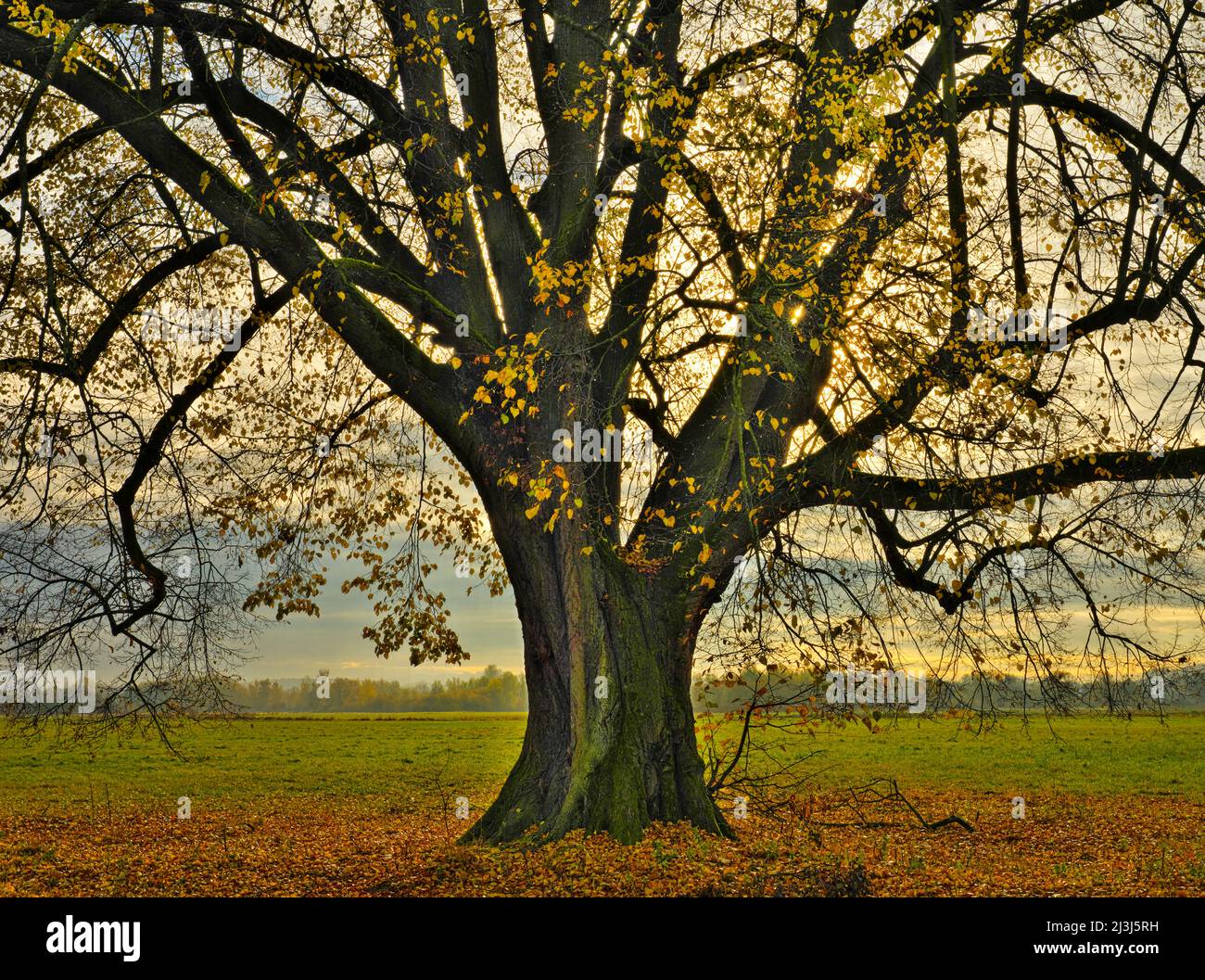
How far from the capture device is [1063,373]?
10547mm

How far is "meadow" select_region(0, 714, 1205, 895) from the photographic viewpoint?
865cm

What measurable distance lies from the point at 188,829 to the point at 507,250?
8454 mm

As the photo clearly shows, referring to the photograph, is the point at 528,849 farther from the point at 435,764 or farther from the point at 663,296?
the point at 435,764

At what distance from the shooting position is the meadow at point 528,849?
865cm

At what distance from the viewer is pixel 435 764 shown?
2409cm

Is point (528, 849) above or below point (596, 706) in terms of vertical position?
below

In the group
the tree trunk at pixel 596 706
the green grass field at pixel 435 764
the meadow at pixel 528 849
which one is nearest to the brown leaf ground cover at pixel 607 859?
the meadow at pixel 528 849

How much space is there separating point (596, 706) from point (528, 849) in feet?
4.58

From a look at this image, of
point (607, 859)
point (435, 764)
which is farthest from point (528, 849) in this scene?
point (435, 764)

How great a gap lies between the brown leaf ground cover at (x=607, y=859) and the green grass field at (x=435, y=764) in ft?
A: 7.09

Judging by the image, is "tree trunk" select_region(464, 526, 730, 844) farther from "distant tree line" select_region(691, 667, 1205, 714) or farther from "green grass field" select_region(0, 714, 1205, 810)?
"green grass field" select_region(0, 714, 1205, 810)
